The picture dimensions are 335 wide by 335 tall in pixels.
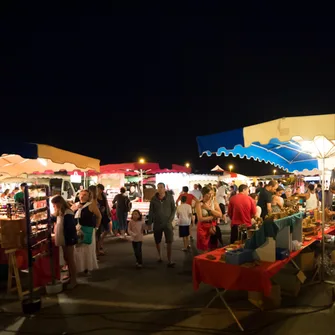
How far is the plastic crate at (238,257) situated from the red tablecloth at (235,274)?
0.19 ft

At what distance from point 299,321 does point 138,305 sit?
2.07 metres

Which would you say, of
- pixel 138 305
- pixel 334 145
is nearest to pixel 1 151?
pixel 138 305

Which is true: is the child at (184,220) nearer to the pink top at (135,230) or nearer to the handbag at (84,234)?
the pink top at (135,230)

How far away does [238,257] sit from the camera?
3.62 metres

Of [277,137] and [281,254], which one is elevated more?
[277,137]

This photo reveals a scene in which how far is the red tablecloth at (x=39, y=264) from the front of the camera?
5133 millimetres

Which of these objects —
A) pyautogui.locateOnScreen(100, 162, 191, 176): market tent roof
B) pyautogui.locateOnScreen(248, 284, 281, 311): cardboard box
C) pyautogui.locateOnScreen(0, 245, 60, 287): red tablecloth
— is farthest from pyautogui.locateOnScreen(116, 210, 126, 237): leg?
pyautogui.locateOnScreen(248, 284, 281, 311): cardboard box

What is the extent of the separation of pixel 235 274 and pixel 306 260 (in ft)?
8.76

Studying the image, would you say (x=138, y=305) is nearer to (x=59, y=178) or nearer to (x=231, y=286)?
(x=231, y=286)

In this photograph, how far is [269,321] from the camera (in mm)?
3807

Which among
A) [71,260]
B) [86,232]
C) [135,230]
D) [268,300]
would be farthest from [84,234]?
[268,300]

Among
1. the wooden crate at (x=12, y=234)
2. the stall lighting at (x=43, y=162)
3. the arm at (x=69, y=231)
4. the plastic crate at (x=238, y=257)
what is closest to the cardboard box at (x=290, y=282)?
the plastic crate at (x=238, y=257)

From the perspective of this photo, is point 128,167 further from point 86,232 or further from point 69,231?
point 69,231

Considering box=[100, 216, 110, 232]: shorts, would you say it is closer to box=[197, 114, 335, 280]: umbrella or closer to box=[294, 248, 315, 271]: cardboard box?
box=[197, 114, 335, 280]: umbrella
